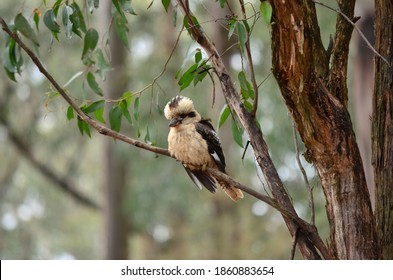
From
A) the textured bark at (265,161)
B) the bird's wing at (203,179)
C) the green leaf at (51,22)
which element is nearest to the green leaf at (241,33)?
the textured bark at (265,161)

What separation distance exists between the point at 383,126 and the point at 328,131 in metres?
0.27

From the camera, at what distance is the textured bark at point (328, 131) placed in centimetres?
244

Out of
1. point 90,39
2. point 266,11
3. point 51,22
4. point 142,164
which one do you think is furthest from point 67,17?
point 142,164

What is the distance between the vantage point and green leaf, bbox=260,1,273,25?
2.29 m

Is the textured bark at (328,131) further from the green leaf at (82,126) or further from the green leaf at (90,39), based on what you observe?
the green leaf at (90,39)

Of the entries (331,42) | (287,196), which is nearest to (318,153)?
(287,196)

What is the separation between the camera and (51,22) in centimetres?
289

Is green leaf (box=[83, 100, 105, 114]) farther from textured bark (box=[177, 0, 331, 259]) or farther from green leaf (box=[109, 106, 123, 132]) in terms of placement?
textured bark (box=[177, 0, 331, 259])

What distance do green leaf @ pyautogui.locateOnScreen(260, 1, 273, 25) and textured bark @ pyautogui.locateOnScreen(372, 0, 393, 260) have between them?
0.56 m

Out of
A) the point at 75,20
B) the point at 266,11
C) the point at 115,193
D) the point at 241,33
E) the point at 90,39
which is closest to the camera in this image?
the point at 266,11

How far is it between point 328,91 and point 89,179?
12.4 metres

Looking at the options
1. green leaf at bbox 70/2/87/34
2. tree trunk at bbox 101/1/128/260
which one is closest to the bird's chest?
green leaf at bbox 70/2/87/34

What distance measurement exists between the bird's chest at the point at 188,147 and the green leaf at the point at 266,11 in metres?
1.20

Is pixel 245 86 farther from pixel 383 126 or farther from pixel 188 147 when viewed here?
pixel 188 147
